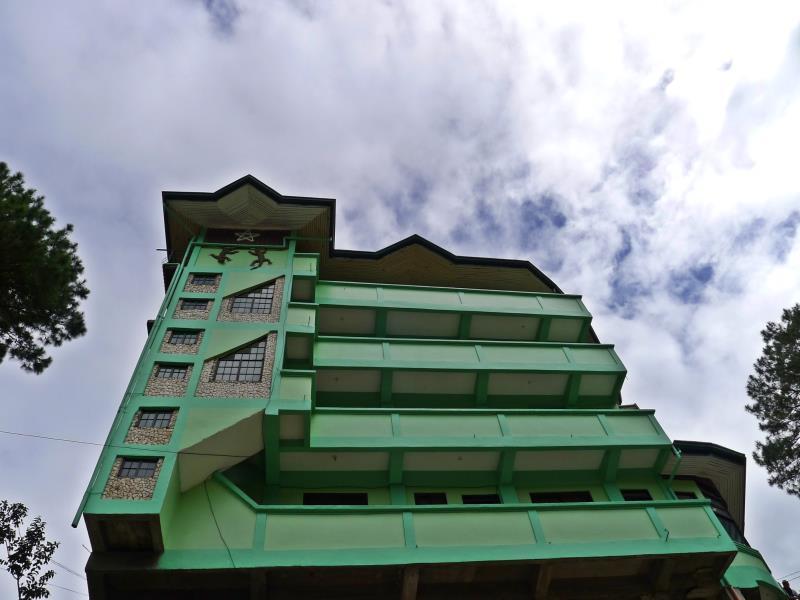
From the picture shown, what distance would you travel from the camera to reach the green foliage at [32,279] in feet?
51.1

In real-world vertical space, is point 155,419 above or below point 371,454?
above

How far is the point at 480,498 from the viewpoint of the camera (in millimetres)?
19031

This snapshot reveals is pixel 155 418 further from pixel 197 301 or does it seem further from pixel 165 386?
pixel 197 301

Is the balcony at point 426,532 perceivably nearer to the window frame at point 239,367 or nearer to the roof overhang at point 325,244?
the window frame at point 239,367

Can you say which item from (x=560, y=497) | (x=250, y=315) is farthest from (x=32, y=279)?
(x=560, y=497)

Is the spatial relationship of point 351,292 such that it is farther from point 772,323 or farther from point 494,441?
point 772,323

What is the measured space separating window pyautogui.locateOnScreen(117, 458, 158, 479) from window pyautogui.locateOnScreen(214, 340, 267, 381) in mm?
3698

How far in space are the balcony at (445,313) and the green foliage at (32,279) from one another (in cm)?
958

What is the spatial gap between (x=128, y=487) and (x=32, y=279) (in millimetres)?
6287

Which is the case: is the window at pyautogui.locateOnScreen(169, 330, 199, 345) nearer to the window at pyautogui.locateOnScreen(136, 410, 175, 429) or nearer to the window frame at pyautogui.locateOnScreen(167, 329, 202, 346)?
the window frame at pyautogui.locateOnScreen(167, 329, 202, 346)

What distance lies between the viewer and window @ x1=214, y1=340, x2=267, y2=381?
18938 mm

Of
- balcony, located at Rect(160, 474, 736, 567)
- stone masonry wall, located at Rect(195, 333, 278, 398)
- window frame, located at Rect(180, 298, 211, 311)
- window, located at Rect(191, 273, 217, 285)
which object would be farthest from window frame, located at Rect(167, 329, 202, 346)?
balcony, located at Rect(160, 474, 736, 567)

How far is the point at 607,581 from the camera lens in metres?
16.2

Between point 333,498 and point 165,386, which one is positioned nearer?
point 165,386
